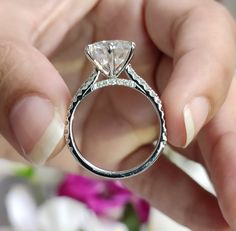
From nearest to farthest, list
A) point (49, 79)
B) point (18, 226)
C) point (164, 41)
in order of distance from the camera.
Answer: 1. point (49, 79)
2. point (164, 41)
3. point (18, 226)

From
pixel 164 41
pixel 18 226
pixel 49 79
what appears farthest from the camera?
pixel 18 226

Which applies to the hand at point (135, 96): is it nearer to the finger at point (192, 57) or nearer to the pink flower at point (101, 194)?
the finger at point (192, 57)

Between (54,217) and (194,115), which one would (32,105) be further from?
(54,217)

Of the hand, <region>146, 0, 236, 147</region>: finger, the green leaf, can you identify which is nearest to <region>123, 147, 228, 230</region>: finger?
the hand

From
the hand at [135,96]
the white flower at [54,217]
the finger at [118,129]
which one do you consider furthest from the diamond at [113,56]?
the white flower at [54,217]

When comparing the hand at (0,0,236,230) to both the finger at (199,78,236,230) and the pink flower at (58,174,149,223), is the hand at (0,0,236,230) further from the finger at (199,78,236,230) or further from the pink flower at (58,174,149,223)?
the pink flower at (58,174,149,223)

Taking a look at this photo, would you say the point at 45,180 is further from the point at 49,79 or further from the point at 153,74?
the point at 49,79

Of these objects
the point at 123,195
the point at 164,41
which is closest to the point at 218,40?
the point at 164,41

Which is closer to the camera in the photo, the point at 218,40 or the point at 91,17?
the point at 218,40
